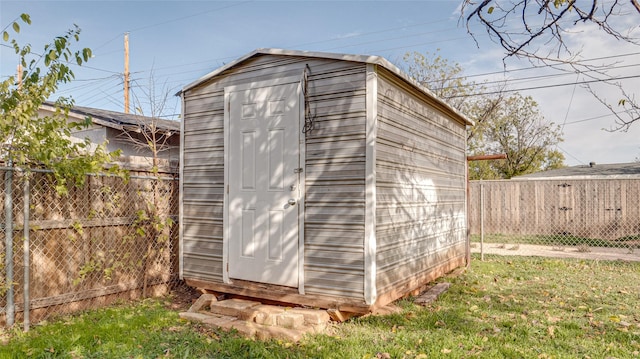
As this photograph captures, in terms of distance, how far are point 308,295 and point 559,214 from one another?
32.7 ft

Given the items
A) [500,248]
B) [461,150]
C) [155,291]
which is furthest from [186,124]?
[500,248]

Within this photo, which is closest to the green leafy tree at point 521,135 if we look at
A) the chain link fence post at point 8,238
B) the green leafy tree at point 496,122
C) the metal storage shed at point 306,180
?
the green leafy tree at point 496,122

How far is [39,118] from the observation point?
4.26m

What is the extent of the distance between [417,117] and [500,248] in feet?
20.7

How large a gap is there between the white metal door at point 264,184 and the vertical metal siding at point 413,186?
0.90 metres

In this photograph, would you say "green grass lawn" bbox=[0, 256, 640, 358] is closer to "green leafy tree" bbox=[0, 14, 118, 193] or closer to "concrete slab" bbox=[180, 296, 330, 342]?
"concrete slab" bbox=[180, 296, 330, 342]

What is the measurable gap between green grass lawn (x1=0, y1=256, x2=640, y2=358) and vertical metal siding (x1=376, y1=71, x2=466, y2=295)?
0.59 m

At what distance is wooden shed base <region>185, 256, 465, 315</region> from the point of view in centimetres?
421

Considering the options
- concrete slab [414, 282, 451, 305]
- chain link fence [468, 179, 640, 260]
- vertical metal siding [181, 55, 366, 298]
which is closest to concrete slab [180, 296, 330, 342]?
vertical metal siding [181, 55, 366, 298]

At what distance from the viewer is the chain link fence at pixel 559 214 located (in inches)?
438

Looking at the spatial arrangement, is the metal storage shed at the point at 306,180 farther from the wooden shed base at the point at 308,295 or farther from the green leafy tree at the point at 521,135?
the green leafy tree at the point at 521,135

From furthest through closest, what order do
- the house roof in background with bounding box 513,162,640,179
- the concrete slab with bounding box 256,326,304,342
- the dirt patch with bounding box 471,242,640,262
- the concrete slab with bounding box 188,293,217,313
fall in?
the house roof in background with bounding box 513,162,640,179, the dirt patch with bounding box 471,242,640,262, the concrete slab with bounding box 188,293,217,313, the concrete slab with bounding box 256,326,304,342

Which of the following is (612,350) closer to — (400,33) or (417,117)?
(417,117)

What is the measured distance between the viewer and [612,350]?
3.55 metres
